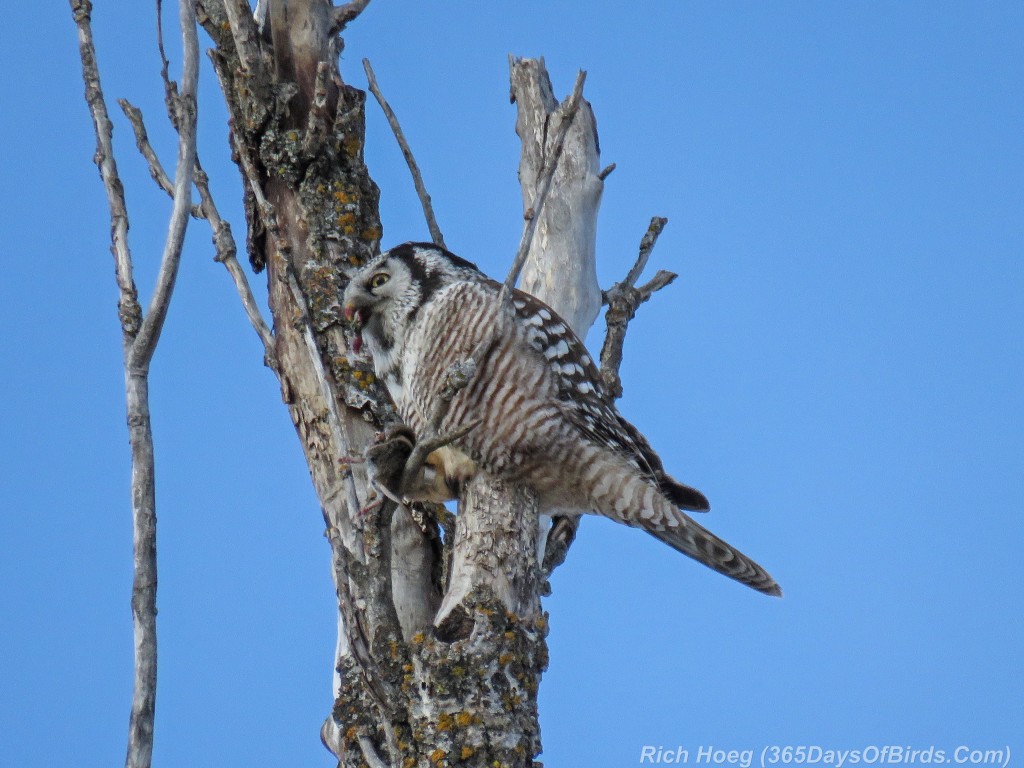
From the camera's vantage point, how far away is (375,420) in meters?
3.06

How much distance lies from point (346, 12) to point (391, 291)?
926 mm

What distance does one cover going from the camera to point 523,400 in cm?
306

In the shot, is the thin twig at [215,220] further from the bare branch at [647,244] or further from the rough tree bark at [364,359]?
the bare branch at [647,244]

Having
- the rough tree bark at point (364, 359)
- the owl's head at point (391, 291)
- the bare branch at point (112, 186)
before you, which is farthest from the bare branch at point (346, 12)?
the bare branch at point (112, 186)

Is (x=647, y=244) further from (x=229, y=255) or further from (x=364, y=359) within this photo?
(x=229, y=255)

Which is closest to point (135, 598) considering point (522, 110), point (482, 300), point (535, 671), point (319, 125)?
point (535, 671)

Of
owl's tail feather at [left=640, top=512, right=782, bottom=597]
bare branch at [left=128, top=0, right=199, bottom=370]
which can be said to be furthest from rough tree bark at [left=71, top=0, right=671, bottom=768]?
owl's tail feather at [left=640, top=512, right=782, bottom=597]

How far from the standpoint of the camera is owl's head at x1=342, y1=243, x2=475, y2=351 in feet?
10.1

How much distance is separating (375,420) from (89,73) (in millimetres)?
1314

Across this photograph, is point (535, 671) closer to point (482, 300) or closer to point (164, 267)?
point (482, 300)

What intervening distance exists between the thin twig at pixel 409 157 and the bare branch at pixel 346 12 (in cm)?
19

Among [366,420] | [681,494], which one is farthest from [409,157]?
[681,494]

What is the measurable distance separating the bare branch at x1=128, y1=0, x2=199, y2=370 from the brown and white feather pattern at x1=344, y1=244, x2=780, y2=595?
1.06 m

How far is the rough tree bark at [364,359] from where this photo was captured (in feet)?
7.57
